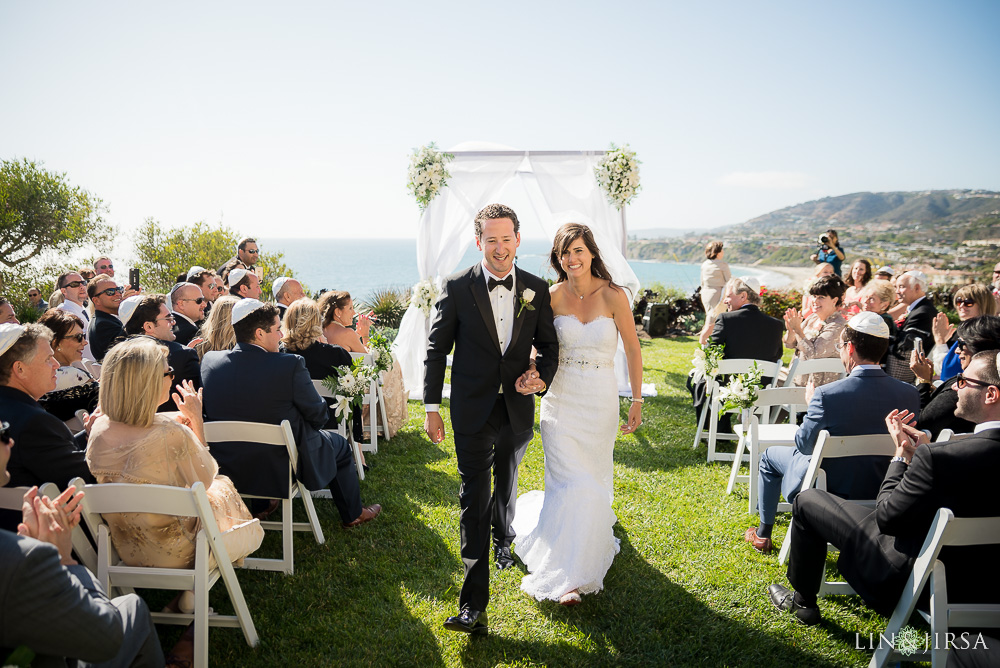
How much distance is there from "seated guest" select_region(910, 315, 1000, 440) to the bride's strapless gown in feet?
6.20

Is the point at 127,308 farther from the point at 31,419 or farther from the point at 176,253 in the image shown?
the point at 176,253

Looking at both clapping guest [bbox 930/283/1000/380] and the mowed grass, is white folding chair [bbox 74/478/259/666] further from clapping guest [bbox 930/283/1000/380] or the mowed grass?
clapping guest [bbox 930/283/1000/380]

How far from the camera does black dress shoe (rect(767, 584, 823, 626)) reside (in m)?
3.16

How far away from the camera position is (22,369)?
2.71 meters

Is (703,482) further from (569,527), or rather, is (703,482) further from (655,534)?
(569,527)

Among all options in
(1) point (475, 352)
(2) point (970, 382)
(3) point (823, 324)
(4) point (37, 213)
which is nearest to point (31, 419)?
(1) point (475, 352)

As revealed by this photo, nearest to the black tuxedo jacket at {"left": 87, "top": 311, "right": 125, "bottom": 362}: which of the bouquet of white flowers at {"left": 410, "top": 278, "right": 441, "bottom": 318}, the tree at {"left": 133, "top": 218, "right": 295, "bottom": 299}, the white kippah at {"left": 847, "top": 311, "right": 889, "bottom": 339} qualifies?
the bouquet of white flowers at {"left": 410, "top": 278, "right": 441, "bottom": 318}

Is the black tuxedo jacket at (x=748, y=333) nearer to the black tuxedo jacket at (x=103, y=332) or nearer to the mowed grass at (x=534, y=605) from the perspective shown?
the mowed grass at (x=534, y=605)

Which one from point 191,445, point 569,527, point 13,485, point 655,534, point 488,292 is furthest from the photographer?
point 655,534

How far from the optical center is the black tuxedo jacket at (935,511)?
2.27m

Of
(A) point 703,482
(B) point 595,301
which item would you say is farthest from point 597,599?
(A) point 703,482

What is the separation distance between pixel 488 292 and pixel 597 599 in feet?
6.67

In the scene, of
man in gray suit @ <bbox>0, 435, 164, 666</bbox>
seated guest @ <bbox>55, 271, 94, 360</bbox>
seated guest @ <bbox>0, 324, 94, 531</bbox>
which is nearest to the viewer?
man in gray suit @ <bbox>0, 435, 164, 666</bbox>

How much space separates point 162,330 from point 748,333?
18.2 ft
